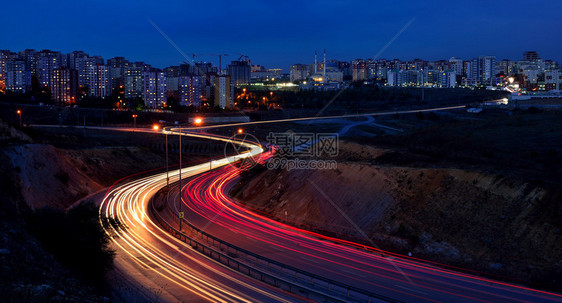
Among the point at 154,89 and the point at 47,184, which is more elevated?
the point at 154,89

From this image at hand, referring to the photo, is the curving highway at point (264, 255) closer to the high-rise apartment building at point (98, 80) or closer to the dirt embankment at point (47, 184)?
the dirt embankment at point (47, 184)

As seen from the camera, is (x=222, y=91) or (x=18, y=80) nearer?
(x=222, y=91)

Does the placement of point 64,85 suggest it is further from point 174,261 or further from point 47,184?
point 174,261

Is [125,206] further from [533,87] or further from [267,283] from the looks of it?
[533,87]

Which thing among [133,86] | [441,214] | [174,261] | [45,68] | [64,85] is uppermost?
[45,68]

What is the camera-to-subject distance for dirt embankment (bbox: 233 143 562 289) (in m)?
18.8

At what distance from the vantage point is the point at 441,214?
22406 mm

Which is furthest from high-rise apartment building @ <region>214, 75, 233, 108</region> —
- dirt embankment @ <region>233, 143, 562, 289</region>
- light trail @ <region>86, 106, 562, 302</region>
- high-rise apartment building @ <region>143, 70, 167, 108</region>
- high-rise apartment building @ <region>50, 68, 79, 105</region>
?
dirt embankment @ <region>233, 143, 562, 289</region>

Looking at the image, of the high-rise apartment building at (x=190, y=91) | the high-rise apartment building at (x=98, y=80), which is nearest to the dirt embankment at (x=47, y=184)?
the high-rise apartment building at (x=190, y=91)

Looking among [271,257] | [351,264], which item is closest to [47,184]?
[271,257]

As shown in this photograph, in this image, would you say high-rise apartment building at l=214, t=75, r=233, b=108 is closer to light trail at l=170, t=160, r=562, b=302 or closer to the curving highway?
the curving highway

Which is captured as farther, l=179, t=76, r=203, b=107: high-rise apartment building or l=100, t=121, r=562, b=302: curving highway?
l=179, t=76, r=203, b=107: high-rise apartment building

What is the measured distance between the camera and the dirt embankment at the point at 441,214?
18766 millimetres

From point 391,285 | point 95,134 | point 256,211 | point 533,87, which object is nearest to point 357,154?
point 256,211
